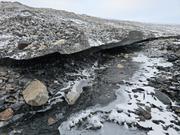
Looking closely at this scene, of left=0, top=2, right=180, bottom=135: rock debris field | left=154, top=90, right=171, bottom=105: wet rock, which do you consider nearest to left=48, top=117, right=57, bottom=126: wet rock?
left=0, top=2, right=180, bottom=135: rock debris field

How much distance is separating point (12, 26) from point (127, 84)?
3863 millimetres

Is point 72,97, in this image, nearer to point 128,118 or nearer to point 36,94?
point 36,94

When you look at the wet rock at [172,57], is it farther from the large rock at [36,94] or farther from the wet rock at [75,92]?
the large rock at [36,94]

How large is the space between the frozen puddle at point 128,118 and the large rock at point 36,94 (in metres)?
0.68

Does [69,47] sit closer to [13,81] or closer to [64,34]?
[64,34]

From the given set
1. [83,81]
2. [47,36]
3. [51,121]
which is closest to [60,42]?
[47,36]

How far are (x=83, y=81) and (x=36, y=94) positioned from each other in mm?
1193

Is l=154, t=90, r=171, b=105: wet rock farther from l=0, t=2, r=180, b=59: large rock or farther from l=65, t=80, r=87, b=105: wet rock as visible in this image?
l=0, t=2, r=180, b=59: large rock

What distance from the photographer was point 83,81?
6102mm

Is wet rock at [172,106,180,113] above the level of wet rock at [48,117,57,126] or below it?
above

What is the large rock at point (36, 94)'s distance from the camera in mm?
5238

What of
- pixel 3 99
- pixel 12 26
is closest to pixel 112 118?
pixel 3 99

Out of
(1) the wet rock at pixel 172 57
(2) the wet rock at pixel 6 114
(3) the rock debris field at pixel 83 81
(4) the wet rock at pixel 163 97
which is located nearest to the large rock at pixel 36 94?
(3) the rock debris field at pixel 83 81

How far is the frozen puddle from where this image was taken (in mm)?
4750
